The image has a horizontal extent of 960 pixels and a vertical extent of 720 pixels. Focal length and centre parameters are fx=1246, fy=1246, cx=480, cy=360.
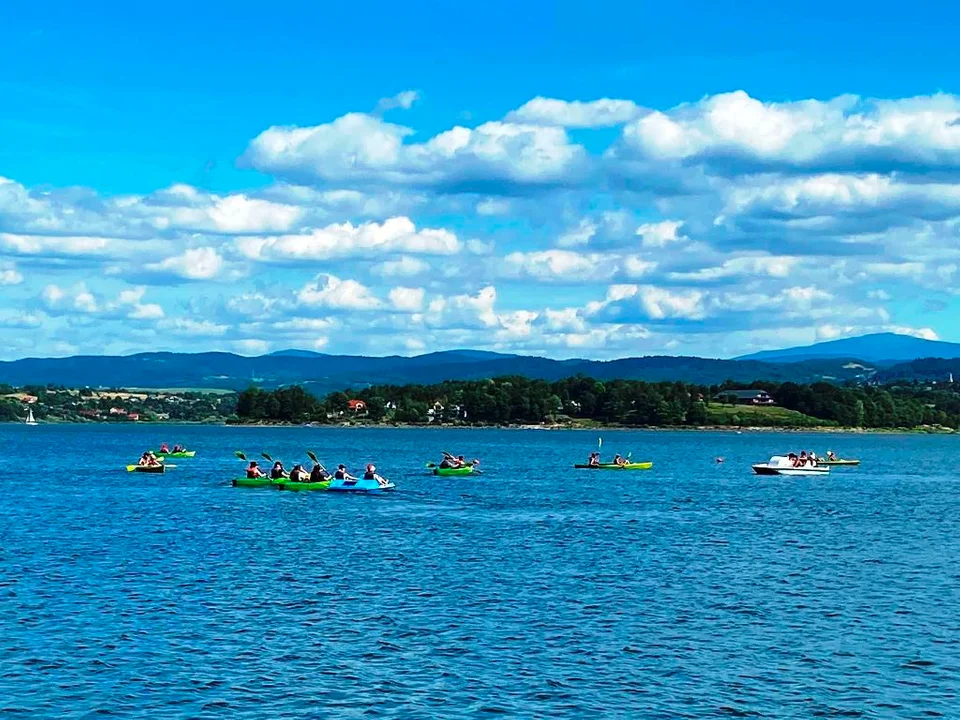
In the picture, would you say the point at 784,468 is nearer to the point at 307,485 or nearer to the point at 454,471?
the point at 454,471

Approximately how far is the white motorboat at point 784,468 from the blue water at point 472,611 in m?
45.2

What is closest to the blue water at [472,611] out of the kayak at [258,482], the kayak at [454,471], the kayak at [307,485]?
the kayak at [307,485]

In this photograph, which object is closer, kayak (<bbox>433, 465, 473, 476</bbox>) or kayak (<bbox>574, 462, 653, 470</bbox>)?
kayak (<bbox>433, 465, 473, 476</bbox>)

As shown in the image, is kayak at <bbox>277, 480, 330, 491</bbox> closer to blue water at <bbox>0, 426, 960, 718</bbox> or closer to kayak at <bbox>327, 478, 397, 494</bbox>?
kayak at <bbox>327, 478, 397, 494</bbox>

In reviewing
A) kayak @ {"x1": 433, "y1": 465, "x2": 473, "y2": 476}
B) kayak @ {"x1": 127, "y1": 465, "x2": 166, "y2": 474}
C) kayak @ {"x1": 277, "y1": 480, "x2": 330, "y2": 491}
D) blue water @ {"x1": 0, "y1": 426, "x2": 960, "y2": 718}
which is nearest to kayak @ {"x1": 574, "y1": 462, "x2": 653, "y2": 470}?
kayak @ {"x1": 433, "y1": 465, "x2": 473, "y2": 476}

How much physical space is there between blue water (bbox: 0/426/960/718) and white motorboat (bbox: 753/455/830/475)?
45219 millimetres

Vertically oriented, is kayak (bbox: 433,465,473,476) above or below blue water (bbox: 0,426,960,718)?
above

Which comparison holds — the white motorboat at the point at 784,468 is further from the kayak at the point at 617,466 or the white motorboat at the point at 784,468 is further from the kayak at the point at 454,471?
the kayak at the point at 454,471

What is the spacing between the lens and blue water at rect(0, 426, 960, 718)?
28.8m

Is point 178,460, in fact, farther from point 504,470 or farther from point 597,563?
point 597,563

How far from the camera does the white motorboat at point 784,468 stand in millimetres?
126188

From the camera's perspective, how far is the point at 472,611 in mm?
39094

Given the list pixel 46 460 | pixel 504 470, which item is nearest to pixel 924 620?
pixel 504 470

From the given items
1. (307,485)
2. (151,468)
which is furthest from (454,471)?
(151,468)
